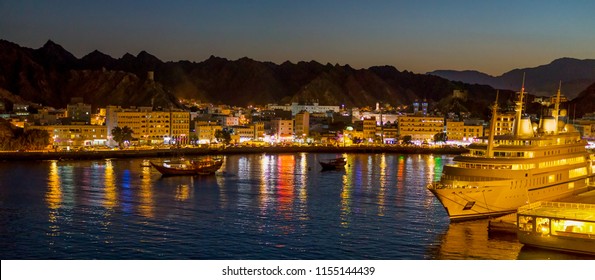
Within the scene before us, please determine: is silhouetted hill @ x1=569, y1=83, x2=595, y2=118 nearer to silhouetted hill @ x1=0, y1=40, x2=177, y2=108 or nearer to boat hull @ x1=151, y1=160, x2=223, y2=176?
silhouetted hill @ x1=0, y1=40, x2=177, y2=108

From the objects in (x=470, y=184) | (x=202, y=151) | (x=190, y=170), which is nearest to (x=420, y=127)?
(x=202, y=151)

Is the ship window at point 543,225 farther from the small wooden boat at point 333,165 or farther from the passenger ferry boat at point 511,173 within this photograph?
the small wooden boat at point 333,165

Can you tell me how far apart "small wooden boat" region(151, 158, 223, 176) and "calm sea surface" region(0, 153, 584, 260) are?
69 cm

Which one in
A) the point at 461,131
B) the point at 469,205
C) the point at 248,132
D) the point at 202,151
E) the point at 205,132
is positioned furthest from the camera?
the point at 461,131

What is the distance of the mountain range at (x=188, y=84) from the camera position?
71938mm

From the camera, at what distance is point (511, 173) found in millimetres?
14438

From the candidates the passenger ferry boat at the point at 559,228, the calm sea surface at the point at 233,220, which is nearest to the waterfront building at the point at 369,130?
the calm sea surface at the point at 233,220

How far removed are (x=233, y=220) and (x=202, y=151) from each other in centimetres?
2560

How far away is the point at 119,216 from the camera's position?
14.7 meters

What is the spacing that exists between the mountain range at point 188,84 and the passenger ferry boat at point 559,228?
54.2 metres

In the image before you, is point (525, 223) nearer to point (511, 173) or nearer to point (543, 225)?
point (543, 225)

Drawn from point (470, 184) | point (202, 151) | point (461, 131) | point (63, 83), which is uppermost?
point (63, 83)

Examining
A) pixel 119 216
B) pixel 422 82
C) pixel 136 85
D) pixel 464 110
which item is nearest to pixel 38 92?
pixel 136 85

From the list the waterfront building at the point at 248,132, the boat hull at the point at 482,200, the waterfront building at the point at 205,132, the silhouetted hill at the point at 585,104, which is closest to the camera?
the boat hull at the point at 482,200
